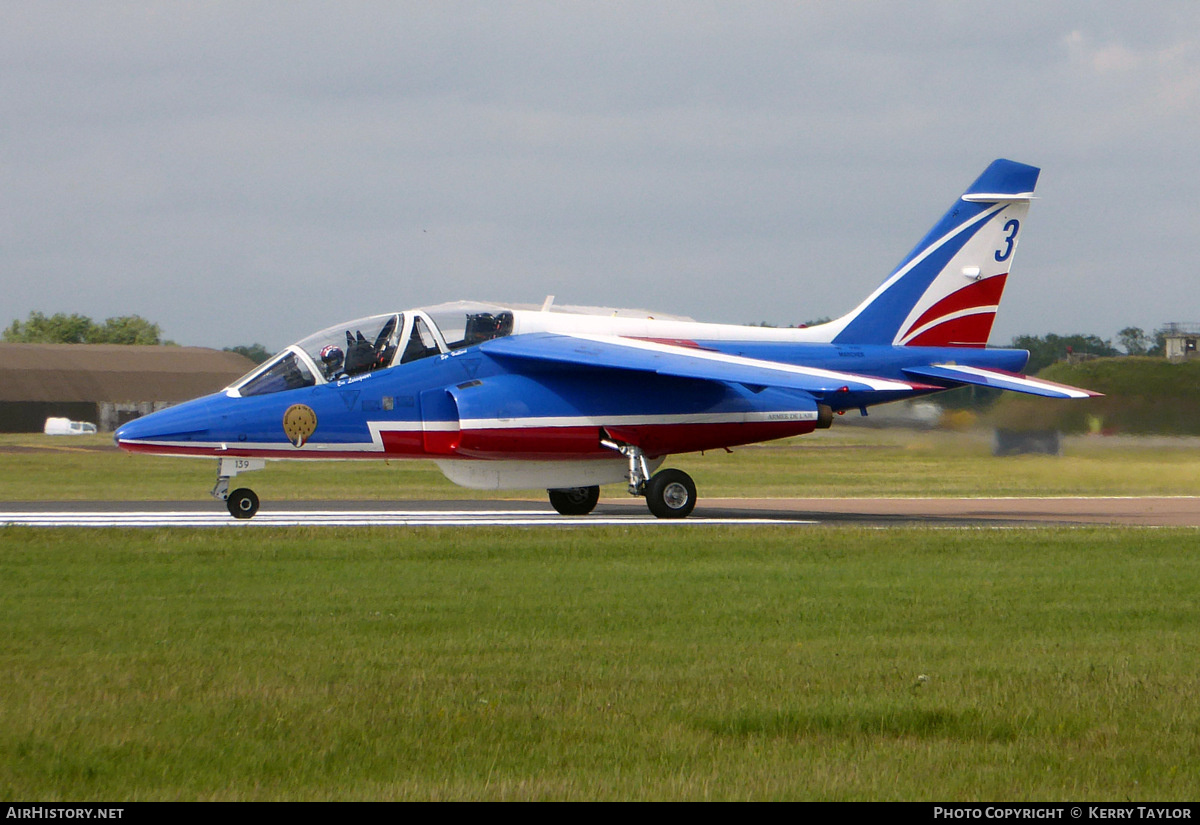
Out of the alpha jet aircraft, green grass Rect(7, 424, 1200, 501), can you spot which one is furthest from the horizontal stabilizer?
green grass Rect(7, 424, 1200, 501)

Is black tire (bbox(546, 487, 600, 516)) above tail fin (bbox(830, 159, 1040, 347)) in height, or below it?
below

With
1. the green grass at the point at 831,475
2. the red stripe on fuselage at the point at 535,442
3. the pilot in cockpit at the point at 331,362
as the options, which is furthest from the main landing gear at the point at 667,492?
the green grass at the point at 831,475

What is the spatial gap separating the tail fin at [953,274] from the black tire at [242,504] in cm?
992

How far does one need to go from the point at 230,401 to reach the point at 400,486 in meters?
13.0

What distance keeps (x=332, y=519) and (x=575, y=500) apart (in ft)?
13.7

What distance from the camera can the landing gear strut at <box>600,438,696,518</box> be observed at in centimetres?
1964

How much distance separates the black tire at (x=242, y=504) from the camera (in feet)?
61.3

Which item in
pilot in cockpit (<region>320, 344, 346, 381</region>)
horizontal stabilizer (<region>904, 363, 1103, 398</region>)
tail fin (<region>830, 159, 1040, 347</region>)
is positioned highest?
tail fin (<region>830, 159, 1040, 347</region>)

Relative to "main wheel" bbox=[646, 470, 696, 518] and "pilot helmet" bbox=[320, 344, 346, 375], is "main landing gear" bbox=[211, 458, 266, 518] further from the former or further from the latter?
"main wheel" bbox=[646, 470, 696, 518]

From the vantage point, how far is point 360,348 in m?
18.9

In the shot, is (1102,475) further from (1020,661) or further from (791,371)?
(1020,661)

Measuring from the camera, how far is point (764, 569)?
41.3 ft

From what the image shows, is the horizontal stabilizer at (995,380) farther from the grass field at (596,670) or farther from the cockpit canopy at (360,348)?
the cockpit canopy at (360,348)

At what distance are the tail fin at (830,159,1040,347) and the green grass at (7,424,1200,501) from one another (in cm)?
605
